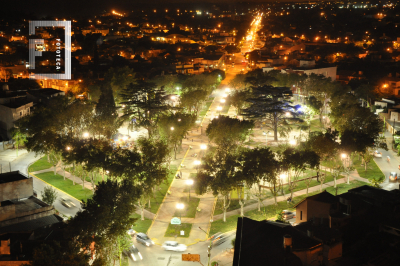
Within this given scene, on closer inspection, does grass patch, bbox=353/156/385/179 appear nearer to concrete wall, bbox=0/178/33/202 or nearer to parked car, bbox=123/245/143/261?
parked car, bbox=123/245/143/261

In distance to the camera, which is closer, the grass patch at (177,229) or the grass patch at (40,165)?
the grass patch at (177,229)

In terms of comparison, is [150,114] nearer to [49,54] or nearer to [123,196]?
[123,196]

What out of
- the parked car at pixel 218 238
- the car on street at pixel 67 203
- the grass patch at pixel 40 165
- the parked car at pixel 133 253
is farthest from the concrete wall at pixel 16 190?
the parked car at pixel 218 238

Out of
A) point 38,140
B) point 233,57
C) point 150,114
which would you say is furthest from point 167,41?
point 38,140

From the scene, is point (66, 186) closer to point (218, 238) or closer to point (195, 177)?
point (195, 177)

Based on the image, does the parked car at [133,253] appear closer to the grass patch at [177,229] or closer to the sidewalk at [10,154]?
the grass patch at [177,229]

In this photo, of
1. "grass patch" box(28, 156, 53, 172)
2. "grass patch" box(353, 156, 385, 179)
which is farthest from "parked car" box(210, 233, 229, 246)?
"grass patch" box(28, 156, 53, 172)
